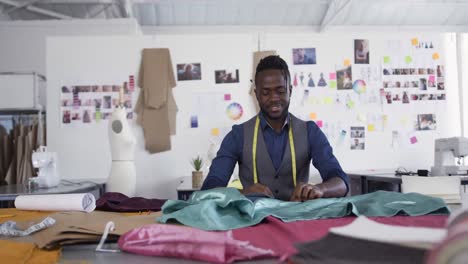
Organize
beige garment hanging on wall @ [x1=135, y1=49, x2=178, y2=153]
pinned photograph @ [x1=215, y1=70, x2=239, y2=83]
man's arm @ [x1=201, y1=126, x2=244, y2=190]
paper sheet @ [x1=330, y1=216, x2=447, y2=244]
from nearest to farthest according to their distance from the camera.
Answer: paper sheet @ [x1=330, y1=216, x2=447, y2=244]
man's arm @ [x1=201, y1=126, x2=244, y2=190]
beige garment hanging on wall @ [x1=135, y1=49, x2=178, y2=153]
pinned photograph @ [x1=215, y1=70, x2=239, y2=83]

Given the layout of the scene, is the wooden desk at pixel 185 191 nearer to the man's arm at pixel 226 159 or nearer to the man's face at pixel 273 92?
the man's arm at pixel 226 159

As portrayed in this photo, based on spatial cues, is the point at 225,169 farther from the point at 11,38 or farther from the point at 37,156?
the point at 11,38

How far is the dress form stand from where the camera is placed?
2977 millimetres

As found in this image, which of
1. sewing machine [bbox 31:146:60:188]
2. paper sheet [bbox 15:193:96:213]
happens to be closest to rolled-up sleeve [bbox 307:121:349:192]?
paper sheet [bbox 15:193:96:213]

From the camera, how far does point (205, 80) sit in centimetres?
397

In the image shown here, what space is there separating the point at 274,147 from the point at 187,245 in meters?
1.23

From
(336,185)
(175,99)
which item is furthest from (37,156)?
(336,185)

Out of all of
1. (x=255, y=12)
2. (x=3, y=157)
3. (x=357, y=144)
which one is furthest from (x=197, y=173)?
(x=255, y=12)

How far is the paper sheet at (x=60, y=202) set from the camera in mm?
1426

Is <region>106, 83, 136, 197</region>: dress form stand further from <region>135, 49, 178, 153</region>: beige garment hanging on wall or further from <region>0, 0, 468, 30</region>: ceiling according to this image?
<region>0, 0, 468, 30</region>: ceiling

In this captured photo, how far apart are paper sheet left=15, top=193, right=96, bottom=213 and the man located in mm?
552

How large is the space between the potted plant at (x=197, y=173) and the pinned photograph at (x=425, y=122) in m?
2.23

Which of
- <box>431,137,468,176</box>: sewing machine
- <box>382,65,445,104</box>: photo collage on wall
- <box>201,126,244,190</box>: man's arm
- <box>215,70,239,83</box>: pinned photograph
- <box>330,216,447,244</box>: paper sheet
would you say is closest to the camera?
<box>330,216,447,244</box>: paper sheet

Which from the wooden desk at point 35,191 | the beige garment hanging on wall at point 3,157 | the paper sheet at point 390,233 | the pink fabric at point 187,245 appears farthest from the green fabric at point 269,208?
the beige garment hanging on wall at point 3,157
